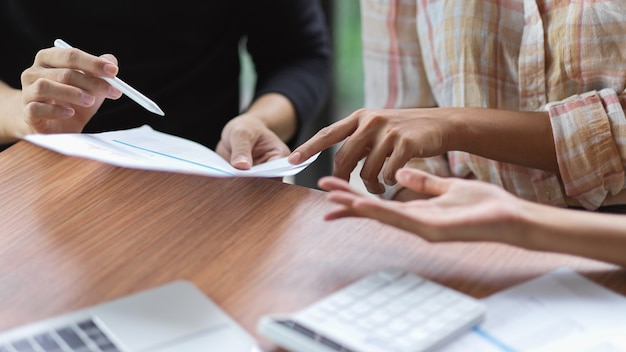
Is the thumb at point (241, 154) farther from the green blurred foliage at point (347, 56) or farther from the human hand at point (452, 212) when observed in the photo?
the green blurred foliage at point (347, 56)

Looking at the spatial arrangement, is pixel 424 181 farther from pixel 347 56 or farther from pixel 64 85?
pixel 347 56

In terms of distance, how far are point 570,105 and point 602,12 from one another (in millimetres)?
123

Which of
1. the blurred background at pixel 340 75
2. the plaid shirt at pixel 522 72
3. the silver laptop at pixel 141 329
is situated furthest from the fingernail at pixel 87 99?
the blurred background at pixel 340 75

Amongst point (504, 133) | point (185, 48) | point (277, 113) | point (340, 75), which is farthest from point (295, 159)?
point (340, 75)

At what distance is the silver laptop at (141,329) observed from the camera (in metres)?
0.59

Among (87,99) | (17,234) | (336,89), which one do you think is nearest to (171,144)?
(87,99)

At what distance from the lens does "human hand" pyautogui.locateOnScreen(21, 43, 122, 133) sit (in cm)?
95

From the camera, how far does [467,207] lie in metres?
0.68

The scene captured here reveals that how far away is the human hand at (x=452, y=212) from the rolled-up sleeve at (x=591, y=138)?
359 mm

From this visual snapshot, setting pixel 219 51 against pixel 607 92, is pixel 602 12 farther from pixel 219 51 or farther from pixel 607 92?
pixel 219 51

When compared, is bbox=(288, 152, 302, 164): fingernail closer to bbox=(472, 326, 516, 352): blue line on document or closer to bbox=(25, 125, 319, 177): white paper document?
bbox=(25, 125, 319, 177): white paper document

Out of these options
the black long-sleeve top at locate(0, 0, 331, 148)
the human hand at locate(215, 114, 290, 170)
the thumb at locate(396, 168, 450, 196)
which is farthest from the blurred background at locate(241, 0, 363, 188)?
the thumb at locate(396, 168, 450, 196)

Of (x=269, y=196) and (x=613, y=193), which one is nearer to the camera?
(x=269, y=196)

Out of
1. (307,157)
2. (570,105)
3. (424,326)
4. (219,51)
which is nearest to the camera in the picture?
(424,326)
